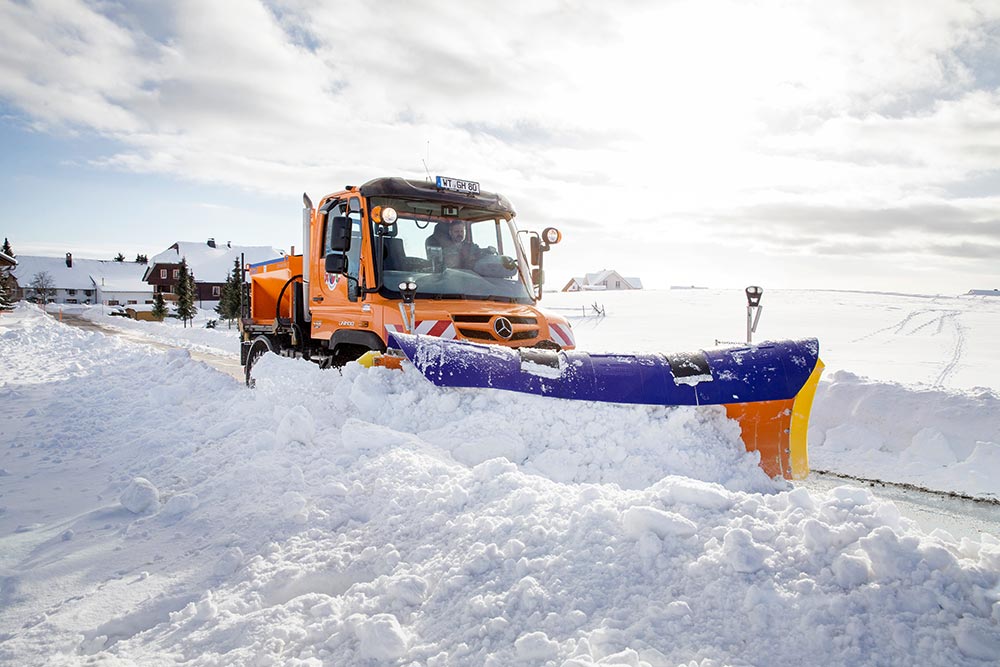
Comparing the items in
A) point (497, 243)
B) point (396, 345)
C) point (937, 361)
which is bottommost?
point (937, 361)

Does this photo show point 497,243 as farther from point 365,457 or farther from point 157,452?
point 157,452

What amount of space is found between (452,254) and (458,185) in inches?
33.9

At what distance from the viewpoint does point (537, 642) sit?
224 centimetres

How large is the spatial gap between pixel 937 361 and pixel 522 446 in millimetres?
20011

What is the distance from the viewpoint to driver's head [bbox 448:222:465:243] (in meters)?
6.61

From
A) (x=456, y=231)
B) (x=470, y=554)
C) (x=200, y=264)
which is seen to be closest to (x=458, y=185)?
(x=456, y=231)

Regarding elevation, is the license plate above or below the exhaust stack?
above

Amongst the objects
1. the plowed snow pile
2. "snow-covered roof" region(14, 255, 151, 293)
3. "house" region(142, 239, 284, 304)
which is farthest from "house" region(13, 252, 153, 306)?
the plowed snow pile

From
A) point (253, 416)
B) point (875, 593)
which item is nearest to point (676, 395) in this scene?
point (875, 593)

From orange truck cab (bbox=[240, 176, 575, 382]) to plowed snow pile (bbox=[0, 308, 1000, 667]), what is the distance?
46.2 inches

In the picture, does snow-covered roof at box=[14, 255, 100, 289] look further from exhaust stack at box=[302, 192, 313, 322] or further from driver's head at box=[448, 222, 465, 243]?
driver's head at box=[448, 222, 465, 243]

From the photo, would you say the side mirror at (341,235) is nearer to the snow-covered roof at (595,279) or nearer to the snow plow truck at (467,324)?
the snow plow truck at (467,324)

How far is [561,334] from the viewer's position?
648 cm

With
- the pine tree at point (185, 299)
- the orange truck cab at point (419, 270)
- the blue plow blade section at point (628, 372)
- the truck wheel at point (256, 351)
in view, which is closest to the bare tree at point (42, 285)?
the pine tree at point (185, 299)
